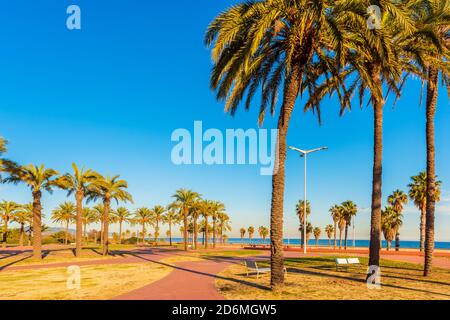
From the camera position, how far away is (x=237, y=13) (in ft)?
38.3

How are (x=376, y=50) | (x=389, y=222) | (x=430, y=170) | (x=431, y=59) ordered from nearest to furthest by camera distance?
1. (x=376, y=50)
2. (x=431, y=59)
3. (x=430, y=170)
4. (x=389, y=222)

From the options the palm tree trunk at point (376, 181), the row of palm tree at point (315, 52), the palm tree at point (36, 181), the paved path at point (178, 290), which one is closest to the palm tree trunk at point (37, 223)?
the palm tree at point (36, 181)

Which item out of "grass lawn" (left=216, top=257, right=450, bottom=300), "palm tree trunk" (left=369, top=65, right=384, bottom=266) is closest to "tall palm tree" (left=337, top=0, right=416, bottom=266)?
"palm tree trunk" (left=369, top=65, right=384, bottom=266)

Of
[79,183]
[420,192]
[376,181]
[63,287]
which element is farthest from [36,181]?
[420,192]

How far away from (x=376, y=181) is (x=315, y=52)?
23.1 ft

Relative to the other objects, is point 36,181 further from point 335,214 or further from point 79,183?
point 335,214

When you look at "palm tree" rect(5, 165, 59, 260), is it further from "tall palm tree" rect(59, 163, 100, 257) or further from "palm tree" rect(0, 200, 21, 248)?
"palm tree" rect(0, 200, 21, 248)

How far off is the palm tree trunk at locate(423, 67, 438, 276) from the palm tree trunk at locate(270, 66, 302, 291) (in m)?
8.87

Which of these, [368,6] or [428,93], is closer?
[368,6]

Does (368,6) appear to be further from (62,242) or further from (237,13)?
(62,242)

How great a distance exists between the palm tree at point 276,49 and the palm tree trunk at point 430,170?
7575mm

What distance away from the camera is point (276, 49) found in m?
13.4
